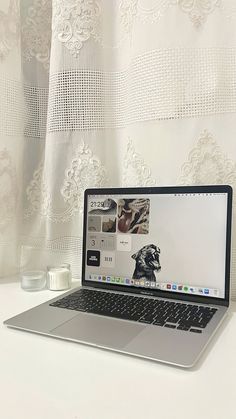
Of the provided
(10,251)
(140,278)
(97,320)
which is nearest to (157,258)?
(140,278)

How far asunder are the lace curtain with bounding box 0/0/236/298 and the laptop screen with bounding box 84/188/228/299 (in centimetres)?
7

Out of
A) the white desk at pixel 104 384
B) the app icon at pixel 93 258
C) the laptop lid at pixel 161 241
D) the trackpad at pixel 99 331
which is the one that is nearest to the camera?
the white desk at pixel 104 384

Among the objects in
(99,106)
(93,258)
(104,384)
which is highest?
(99,106)

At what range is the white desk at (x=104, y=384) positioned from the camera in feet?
1.34

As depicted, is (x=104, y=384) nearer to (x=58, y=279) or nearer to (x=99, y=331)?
(x=99, y=331)

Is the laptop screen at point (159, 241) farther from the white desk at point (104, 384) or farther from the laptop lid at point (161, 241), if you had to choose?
the white desk at point (104, 384)

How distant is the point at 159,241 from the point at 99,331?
250 mm

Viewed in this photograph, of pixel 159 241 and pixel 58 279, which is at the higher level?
pixel 159 241

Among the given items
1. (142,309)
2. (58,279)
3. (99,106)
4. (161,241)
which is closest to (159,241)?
(161,241)

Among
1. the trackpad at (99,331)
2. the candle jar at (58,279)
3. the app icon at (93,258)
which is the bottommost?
the trackpad at (99,331)

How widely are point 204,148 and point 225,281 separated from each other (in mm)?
285

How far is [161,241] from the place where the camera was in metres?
0.76

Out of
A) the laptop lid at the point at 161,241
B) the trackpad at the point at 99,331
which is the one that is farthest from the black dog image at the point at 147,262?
the trackpad at the point at 99,331

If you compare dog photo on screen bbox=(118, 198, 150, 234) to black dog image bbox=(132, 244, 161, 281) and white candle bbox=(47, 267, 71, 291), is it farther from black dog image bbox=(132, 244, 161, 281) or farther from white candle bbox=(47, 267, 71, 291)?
white candle bbox=(47, 267, 71, 291)
